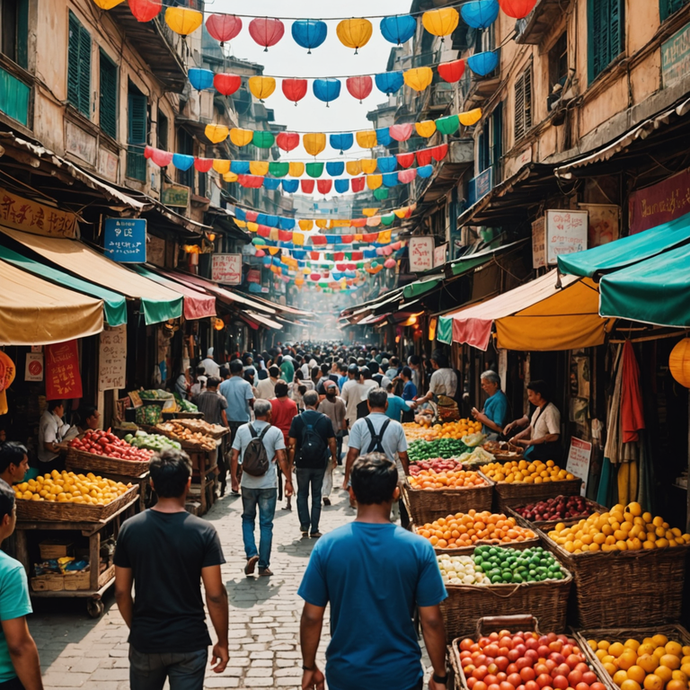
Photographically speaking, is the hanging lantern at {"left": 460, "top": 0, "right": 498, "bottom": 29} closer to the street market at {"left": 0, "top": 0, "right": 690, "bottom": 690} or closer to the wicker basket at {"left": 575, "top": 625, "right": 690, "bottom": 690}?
the street market at {"left": 0, "top": 0, "right": 690, "bottom": 690}

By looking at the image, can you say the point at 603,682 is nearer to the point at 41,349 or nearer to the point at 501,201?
Answer: the point at 41,349

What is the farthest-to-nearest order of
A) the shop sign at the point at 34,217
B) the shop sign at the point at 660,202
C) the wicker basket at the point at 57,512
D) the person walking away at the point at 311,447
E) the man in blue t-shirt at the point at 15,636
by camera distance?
the person walking away at the point at 311,447 < the shop sign at the point at 34,217 < the shop sign at the point at 660,202 < the wicker basket at the point at 57,512 < the man in blue t-shirt at the point at 15,636

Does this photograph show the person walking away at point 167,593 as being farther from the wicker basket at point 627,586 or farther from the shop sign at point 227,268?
the shop sign at point 227,268

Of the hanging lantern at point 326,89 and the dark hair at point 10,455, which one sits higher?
the hanging lantern at point 326,89

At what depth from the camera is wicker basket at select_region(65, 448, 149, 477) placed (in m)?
7.88

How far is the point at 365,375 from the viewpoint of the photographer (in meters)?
12.6

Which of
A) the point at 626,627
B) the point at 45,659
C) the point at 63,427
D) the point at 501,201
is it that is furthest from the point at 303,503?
the point at 501,201

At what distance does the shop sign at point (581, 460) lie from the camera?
7773 mm

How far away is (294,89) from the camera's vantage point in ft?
39.5

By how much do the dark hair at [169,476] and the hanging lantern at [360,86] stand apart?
995cm

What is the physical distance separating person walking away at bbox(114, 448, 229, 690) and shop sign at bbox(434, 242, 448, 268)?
682 inches

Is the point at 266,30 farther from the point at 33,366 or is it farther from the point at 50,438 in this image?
the point at 50,438

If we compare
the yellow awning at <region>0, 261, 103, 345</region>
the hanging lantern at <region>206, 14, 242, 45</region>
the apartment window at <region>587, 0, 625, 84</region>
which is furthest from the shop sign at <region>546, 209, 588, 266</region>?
the hanging lantern at <region>206, 14, 242, 45</region>

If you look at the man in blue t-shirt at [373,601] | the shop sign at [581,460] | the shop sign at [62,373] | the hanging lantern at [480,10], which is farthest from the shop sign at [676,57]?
the shop sign at [62,373]
